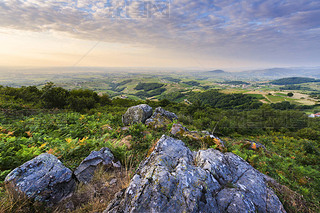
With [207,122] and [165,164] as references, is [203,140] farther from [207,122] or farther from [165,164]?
[207,122]

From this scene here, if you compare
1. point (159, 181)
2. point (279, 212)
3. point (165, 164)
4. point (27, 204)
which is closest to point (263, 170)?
point (279, 212)

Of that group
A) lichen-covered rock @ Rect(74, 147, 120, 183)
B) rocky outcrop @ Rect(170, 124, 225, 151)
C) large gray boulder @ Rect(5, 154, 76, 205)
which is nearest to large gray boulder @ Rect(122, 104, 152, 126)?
rocky outcrop @ Rect(170, 124, 225, 151)

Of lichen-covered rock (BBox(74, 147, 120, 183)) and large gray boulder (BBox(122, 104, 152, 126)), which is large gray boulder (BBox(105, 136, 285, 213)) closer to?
lichen-covered rock (BBox(74, 147, 120, 183))

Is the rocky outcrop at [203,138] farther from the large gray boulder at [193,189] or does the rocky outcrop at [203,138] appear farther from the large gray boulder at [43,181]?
the large gray boulder at [43,181]

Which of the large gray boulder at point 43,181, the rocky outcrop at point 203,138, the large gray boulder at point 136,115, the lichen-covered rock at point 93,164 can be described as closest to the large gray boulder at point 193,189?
the lichen-covered rock at point 93,164

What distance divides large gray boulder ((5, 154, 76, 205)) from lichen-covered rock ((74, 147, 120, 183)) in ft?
1.00

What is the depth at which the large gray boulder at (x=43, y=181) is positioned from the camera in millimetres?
3350

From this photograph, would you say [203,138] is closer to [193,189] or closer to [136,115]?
[193,189]

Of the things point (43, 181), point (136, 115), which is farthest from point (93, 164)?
point (136, 115)

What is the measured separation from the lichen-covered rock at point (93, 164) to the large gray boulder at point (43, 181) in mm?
305

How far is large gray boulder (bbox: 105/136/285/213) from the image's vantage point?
9.66 feet

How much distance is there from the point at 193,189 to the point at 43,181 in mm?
4471

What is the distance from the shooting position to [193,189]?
324 centimetres

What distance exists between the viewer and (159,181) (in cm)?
327
